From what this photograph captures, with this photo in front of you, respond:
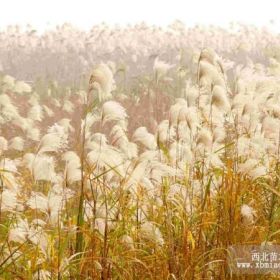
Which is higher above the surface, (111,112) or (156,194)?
(111,112)

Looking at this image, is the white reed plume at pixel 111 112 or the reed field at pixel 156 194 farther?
the white reed plume at pixel 111 112

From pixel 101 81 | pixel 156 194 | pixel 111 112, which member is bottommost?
pixel 156 194

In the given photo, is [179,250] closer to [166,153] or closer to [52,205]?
[52,205]

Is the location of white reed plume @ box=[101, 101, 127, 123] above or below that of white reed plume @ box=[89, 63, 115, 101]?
below

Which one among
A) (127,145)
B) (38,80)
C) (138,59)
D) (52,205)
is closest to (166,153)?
(127,145)

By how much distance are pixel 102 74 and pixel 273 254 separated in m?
1.23

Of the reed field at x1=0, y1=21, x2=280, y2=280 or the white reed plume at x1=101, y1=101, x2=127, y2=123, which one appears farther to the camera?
the white reed plume at x1=101, y1=101, x2=127, y2=123

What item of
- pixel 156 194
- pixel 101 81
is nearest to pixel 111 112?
pixel 101 81

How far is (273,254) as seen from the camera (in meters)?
3.50

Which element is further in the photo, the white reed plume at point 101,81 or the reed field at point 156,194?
the white reed plume at point 101,81

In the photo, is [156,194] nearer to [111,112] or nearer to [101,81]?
[111,112]

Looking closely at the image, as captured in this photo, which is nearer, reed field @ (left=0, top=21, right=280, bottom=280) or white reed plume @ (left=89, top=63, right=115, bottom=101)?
reed field @ (left=0, top=21, right=280, bottom=280)

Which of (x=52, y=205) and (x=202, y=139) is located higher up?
(x=202, y=139)

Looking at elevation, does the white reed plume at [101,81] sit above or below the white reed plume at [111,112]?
above
